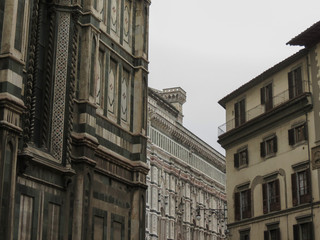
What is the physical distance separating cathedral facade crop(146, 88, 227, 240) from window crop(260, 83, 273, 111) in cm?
2231

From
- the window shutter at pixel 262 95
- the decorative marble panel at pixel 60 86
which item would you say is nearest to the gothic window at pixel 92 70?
the decorative marble panel at pixel 60 86

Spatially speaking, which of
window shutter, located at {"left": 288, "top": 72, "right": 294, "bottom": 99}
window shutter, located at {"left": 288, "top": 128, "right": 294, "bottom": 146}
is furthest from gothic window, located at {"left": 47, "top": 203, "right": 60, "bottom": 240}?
window shutter, located at {"left": 288, "top": 72, "right": 294, "bottom": 99}

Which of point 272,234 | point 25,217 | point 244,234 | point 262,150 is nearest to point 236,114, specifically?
point 262,150

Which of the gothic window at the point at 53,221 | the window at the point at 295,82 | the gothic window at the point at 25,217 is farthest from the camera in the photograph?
the window at the point at 295,82

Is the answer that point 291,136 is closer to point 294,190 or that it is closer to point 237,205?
point 294,190

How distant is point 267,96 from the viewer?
4447 cm

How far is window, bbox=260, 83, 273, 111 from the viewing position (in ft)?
144

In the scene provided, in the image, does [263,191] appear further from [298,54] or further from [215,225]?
[215,225]

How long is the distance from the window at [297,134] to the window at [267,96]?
3.45 m

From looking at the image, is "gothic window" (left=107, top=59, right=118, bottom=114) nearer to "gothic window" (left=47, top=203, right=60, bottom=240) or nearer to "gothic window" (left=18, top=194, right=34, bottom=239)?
"gothic window" (left=47, top=203, right=60, bottom=240)

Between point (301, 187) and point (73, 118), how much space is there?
21.2m

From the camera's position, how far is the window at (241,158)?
45875 millimetres

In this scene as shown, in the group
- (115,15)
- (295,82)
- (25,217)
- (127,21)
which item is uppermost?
(295,82)

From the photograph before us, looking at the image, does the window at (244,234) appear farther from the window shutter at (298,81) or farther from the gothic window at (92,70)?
the gothic window at (92,70)
